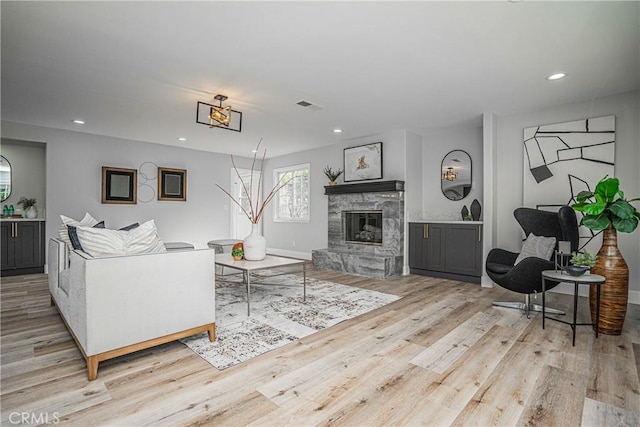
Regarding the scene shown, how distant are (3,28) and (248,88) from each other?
Result: 1.99m

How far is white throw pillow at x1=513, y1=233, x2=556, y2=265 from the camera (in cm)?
329

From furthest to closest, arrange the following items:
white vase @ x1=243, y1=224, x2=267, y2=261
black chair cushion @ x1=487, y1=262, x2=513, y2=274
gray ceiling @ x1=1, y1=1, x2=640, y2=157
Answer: white vase @ x1=243, y1=224, x2=267, y2=261 → black chair cushion @ x1=487, y1=262, x2=513, y2=274 → gray ceiling @ x1=1, y1=1, x2=640, y2=157

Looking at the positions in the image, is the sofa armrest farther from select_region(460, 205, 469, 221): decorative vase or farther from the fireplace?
select_region(460, 205, 469, 221): decorative vase

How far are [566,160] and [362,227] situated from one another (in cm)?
320

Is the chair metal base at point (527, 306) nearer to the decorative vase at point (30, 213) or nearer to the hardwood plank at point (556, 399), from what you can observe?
the hardwood plank at point (556, 399)

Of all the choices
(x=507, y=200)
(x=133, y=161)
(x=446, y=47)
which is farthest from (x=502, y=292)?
(x=133, y=161)

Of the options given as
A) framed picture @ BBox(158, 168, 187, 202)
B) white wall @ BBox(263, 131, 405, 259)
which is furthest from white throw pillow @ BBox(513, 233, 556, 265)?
framed picture @ BBox(158, 168, 187, 202)

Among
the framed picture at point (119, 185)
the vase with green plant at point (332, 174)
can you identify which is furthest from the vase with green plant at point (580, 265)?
the framed picture at point (119, 185)

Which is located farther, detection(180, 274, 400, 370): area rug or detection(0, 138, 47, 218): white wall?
detection(0, 138, 47, 218): white wall

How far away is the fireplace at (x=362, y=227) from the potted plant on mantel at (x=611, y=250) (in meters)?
3.16

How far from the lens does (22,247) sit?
5172 mm

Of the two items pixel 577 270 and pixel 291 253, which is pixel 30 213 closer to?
pixel 291 253

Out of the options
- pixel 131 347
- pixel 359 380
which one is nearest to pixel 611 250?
pixel 359 380

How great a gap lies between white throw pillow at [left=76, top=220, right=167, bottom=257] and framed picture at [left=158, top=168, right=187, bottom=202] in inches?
176
